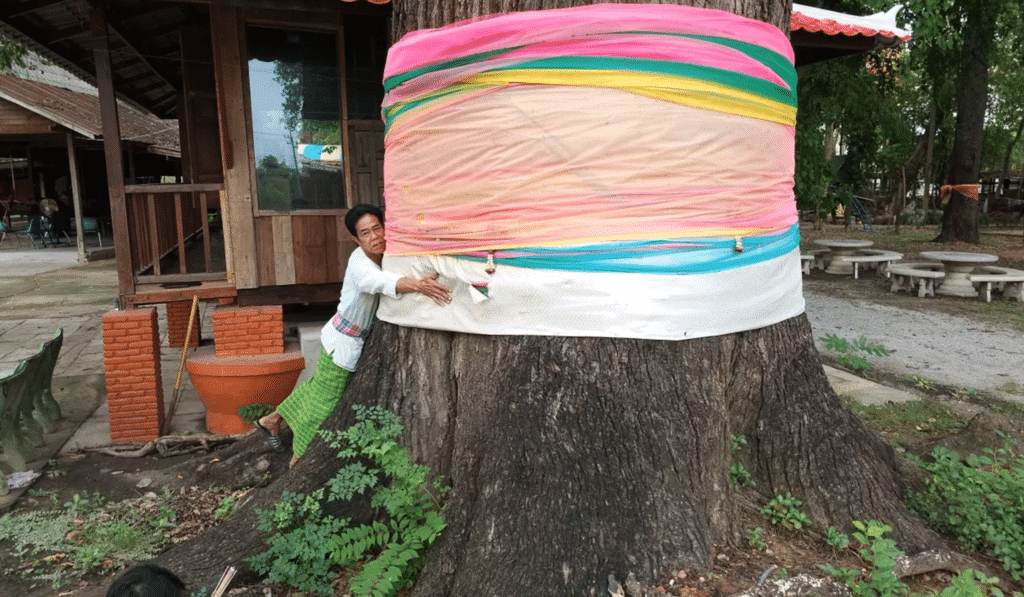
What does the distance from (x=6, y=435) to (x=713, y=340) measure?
4573mm

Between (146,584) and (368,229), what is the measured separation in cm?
181

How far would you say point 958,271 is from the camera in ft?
35.3

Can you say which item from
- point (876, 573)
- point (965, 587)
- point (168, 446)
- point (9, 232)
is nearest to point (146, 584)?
point (876, 573)

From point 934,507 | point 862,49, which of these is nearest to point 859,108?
point 862,49

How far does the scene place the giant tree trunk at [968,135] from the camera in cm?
1448

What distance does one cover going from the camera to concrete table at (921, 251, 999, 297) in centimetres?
1055

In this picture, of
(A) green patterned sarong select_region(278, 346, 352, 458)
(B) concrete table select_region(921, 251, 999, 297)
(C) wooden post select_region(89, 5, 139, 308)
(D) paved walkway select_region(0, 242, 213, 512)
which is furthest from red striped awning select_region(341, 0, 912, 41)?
(D) paved walkway select_region(0, 242, 213, 512)

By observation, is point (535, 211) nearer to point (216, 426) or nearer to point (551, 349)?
point (551, 349)

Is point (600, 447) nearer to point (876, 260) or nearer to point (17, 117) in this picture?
point (876, 260)

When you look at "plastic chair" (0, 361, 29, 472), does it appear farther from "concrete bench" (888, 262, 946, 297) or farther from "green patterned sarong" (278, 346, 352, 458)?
"concrete bench" (888, 262, 946, 297)

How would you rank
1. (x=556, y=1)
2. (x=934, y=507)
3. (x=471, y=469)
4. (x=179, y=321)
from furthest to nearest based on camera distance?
1. (x=179, y=321)
2. (x=934, y=507)
3. (x=471, y=469)
4. (x=556, y=1)

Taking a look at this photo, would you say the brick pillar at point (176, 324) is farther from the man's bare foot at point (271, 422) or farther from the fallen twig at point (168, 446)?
the man's bare foot at point (271, 422)

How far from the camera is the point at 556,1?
8.45 ft

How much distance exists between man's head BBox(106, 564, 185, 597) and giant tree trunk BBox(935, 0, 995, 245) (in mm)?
15925
